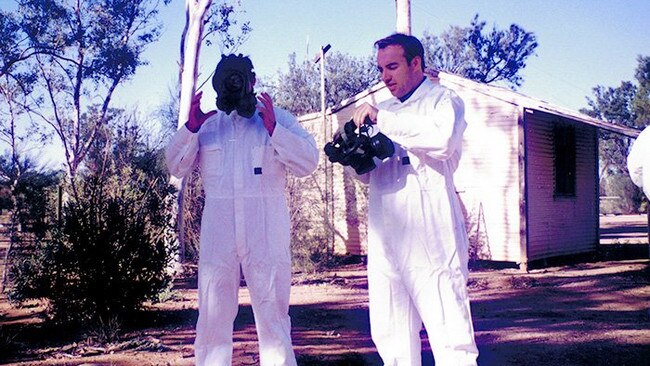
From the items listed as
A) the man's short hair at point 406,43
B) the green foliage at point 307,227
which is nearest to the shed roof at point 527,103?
the green foliage at point 307,227

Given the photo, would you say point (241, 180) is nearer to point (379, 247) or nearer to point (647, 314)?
point (379, 247)

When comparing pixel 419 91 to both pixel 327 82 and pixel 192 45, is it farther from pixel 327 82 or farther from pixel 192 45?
pixel 327 82

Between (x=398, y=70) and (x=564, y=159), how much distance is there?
11722 mm

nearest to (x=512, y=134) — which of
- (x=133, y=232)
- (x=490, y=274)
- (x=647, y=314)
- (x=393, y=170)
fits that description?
(x=490, y=274)

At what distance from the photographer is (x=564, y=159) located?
13266 mm

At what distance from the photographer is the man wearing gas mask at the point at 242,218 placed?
3041mm

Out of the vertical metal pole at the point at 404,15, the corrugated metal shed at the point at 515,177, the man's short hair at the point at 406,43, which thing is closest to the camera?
the man's short hair at the point at 406,43

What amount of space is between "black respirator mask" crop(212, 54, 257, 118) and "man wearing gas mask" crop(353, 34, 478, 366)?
680 millimetres

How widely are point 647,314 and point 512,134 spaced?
5.50m

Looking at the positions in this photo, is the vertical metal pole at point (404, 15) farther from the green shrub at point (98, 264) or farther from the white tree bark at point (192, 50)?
the green shrub at point (98, 264)

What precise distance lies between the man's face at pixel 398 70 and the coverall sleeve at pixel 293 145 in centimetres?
60

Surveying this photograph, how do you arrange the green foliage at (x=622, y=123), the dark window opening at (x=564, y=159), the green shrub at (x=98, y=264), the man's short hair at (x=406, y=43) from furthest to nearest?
the green foliage at (x=622, y=123) < the dark window opening at (x=564, y=159) < the green shrub at (x=98, y=264) < the man's short hair at (x=406, y=43)

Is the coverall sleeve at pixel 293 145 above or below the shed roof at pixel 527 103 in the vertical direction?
below

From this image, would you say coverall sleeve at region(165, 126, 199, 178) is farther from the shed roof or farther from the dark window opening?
the dark window opening
